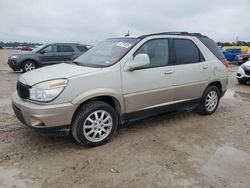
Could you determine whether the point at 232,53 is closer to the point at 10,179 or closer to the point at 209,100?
the point at 209,100

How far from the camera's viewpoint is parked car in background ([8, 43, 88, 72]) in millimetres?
13242

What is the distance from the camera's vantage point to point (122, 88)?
425 cm

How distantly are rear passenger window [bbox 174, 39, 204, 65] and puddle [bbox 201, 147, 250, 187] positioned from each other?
1825 millimetres

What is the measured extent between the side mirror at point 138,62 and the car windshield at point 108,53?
21 centimetres

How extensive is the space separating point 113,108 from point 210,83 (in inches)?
98.4

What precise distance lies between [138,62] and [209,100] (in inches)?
93.3

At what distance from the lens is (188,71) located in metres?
5.21

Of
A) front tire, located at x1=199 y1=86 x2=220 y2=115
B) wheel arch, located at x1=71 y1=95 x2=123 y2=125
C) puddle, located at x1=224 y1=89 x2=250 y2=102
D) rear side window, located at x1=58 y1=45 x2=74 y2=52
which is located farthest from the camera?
rear side window, located at x1=58 y1=45 x2=74 y2=52

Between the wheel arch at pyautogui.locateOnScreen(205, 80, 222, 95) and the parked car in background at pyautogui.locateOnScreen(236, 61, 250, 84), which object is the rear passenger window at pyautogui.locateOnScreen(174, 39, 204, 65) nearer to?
the wheel arch at pyautogui.locateOnScreen(205, 80, 222, 95)

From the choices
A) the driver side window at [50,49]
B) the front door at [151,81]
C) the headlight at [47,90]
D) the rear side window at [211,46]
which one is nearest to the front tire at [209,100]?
the rear side window at [211,46]

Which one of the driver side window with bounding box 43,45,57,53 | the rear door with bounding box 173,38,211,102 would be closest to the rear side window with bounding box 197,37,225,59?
the rear door with bounding box 173,38,211,102

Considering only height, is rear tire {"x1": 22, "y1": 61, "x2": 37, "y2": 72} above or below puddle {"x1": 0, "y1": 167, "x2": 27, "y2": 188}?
above

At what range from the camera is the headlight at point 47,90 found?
145 inches

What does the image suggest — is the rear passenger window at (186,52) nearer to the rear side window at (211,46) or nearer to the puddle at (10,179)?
the rear side window at (211,46)
